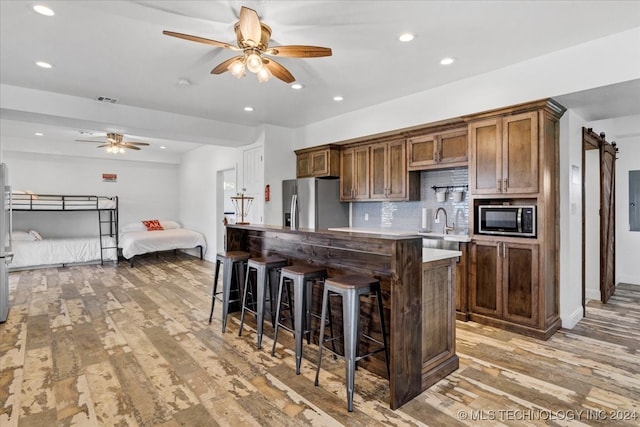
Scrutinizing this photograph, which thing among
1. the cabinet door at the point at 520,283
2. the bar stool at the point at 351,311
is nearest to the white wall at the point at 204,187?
the bar stool at the point at 351,311

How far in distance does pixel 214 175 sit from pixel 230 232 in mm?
4085

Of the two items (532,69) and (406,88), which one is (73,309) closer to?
(406,88)

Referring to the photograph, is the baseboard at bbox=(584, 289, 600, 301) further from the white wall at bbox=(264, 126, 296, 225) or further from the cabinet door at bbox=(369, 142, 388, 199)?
the white wall at bbox=(264, 126, 296, 225)

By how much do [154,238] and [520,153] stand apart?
7.36 metres

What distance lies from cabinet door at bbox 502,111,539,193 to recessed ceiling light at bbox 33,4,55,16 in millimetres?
4103

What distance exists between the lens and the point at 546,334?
3.27 meters

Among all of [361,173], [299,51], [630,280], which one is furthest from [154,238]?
[630,280]

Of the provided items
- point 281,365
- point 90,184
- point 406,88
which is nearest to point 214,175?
point 90,184

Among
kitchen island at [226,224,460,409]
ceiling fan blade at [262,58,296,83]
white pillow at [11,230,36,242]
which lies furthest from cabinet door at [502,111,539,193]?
white pillow at [11,230,36,242]

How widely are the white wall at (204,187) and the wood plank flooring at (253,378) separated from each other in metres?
3.88

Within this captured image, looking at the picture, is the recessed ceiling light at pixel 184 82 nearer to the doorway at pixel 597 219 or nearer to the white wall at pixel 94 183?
the doorway at pixel 597 219

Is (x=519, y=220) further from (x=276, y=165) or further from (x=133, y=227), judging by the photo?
(x=133, y=227)

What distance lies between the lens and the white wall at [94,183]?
7832 millimetres

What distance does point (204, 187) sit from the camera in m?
8.40
